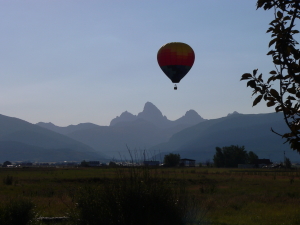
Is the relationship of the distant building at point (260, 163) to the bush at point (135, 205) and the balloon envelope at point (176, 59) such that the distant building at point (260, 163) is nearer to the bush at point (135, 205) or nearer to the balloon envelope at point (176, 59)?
the balloon envelope at point (176, 59)

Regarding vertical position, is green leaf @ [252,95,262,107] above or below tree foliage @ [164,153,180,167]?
below

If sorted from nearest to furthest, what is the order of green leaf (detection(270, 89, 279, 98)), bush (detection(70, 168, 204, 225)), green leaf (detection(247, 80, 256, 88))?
green leaf (detection(270, 89, 279, 98)), green leaf (detection(247, 80, 256, 88)), bush (detection(70, 168, 204, 225))

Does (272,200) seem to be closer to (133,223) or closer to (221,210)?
(221,210)

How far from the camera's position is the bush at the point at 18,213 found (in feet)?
43.4

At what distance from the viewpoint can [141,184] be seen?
Answer: 11.2 metres

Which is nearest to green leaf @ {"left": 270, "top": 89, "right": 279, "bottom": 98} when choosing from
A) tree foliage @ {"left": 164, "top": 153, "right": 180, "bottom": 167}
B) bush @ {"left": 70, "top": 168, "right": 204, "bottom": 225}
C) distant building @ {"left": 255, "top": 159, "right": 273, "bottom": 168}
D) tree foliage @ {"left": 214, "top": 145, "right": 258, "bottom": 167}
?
bush @ {"left": 70, "top": 168, "right": 204, "bottom": 225}

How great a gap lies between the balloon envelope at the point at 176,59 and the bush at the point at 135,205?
28.1 meters

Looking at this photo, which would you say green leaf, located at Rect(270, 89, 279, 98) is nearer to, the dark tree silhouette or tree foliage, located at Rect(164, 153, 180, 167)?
tree foliage, located at Rect(164, 153, 180, 167)

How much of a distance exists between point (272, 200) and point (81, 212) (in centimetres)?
1797

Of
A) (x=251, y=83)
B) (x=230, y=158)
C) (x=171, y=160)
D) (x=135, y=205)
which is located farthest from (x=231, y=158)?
(x=251, y=83)

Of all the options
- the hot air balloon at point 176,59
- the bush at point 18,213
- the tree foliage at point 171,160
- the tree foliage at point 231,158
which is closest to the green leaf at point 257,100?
the bush at point 18,213

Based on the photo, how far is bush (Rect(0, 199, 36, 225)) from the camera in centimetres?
1324

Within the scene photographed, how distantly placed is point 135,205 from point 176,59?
28.7 metres

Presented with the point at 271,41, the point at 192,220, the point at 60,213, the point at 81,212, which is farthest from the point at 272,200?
the point at 271,41
